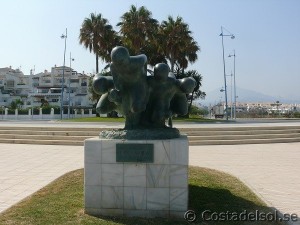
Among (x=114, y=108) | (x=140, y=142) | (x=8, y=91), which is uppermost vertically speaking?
(x=8, y=91)

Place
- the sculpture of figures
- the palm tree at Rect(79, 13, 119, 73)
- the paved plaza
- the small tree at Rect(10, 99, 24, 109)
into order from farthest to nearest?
the small tree at Rect(10, 99, 24, 109) < the palm tree at Rect(79, 13, 119, 73) < the paved plaza < the sculpture of figures

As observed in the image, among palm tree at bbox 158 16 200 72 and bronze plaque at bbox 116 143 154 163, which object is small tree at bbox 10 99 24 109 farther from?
bronze plaque at bbox 116 143 154 163

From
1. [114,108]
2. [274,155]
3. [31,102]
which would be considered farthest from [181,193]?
[31,102]

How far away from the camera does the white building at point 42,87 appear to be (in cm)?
7519

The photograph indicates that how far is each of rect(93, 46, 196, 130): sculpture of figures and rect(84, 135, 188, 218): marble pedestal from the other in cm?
67

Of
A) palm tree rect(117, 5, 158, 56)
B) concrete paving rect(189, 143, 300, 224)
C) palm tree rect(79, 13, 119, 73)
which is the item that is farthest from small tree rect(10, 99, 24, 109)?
concrete paving rect(189, 143, 300, 224)

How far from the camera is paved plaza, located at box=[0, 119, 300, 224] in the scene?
261 inches

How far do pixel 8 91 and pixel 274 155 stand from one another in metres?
77.8

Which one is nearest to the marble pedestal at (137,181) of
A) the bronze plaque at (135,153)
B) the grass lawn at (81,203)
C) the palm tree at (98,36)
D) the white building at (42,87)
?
the bronze plaque at (135,153)

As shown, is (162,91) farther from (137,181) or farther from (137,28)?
(137,28)

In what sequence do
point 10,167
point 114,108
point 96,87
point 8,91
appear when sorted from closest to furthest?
point 96,87
point 114,108
point 10,167
point 8,91

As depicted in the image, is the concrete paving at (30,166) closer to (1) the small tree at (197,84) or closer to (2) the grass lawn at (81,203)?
(2) the grass lawn at (81,203)

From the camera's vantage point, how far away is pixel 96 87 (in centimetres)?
561

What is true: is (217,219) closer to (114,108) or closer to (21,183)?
(114,108)
